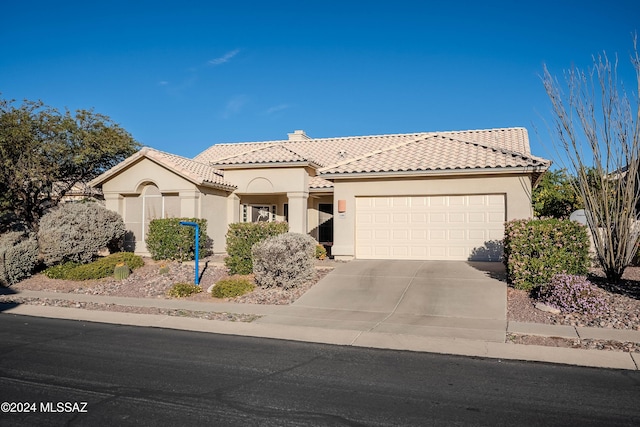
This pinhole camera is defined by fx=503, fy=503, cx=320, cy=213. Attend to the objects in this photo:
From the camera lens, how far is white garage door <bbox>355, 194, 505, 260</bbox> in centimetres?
1655

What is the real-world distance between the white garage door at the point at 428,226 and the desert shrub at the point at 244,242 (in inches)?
154

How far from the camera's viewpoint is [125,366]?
7.15 meters

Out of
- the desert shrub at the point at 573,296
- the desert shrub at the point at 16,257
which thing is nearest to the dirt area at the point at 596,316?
the desert shrub at the point at 573,296

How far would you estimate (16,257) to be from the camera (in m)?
16.1

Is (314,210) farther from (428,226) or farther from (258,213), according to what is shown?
(428,226)

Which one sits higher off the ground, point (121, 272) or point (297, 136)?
point (297, 136)

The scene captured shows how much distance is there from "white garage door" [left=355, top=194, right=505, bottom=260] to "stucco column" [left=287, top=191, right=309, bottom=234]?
3.88 meters

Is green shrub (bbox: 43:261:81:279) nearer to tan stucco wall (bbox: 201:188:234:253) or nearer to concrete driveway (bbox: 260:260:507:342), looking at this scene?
tan stucco wall (bbox: 201:188:234:253)

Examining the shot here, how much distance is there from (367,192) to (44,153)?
13.6 m

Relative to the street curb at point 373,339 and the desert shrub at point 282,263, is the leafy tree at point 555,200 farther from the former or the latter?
the street curb at point 373,339

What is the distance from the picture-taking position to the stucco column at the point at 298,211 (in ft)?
69.5

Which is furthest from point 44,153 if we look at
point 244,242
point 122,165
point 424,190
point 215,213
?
point 424,190

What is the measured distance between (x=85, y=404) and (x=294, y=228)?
15.8 m

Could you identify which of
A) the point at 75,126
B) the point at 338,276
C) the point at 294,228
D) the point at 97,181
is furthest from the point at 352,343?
the point at 75,126
